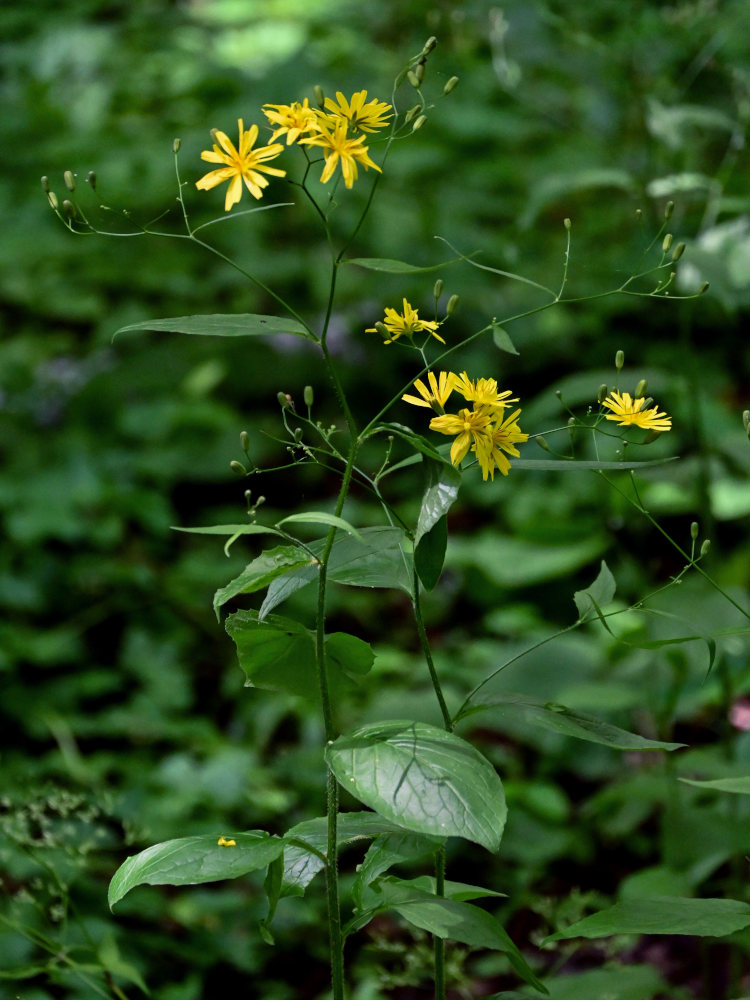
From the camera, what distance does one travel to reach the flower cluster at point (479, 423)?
63 cm

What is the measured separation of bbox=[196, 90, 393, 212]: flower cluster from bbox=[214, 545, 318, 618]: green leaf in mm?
221

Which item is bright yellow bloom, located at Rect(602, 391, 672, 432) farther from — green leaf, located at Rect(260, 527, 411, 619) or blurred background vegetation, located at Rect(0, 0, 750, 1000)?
blurred background vegetation, located at Rect(0, 0, 750, 1000)

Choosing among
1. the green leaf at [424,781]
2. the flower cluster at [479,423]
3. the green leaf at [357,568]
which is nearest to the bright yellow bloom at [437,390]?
the flower cluster at [479,423]

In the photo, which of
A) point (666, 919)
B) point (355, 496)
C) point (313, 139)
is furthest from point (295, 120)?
point (355, 496)

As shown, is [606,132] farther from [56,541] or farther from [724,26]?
[56,541]

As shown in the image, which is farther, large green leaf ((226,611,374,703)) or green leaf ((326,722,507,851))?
large green leaf ((226,611,374,703))

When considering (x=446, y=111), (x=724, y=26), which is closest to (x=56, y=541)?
(x=724, y=26)

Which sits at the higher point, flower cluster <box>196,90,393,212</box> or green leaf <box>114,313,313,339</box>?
flower cluster <box>196,90,393,212</box>

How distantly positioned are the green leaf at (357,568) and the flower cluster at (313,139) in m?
0.23

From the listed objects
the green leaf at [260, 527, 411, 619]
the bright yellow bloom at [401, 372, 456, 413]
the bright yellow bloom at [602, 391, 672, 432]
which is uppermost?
the bright yellow bloom at [401, 372, 456, 413]

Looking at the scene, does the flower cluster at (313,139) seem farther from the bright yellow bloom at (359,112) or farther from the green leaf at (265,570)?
the green leaf at (265,570)

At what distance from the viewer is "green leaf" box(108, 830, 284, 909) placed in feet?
2.01

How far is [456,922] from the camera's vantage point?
2.08 ft

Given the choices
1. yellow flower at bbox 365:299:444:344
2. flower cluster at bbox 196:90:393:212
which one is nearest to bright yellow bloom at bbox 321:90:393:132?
flower cluster at bbox 196:90:393:212
